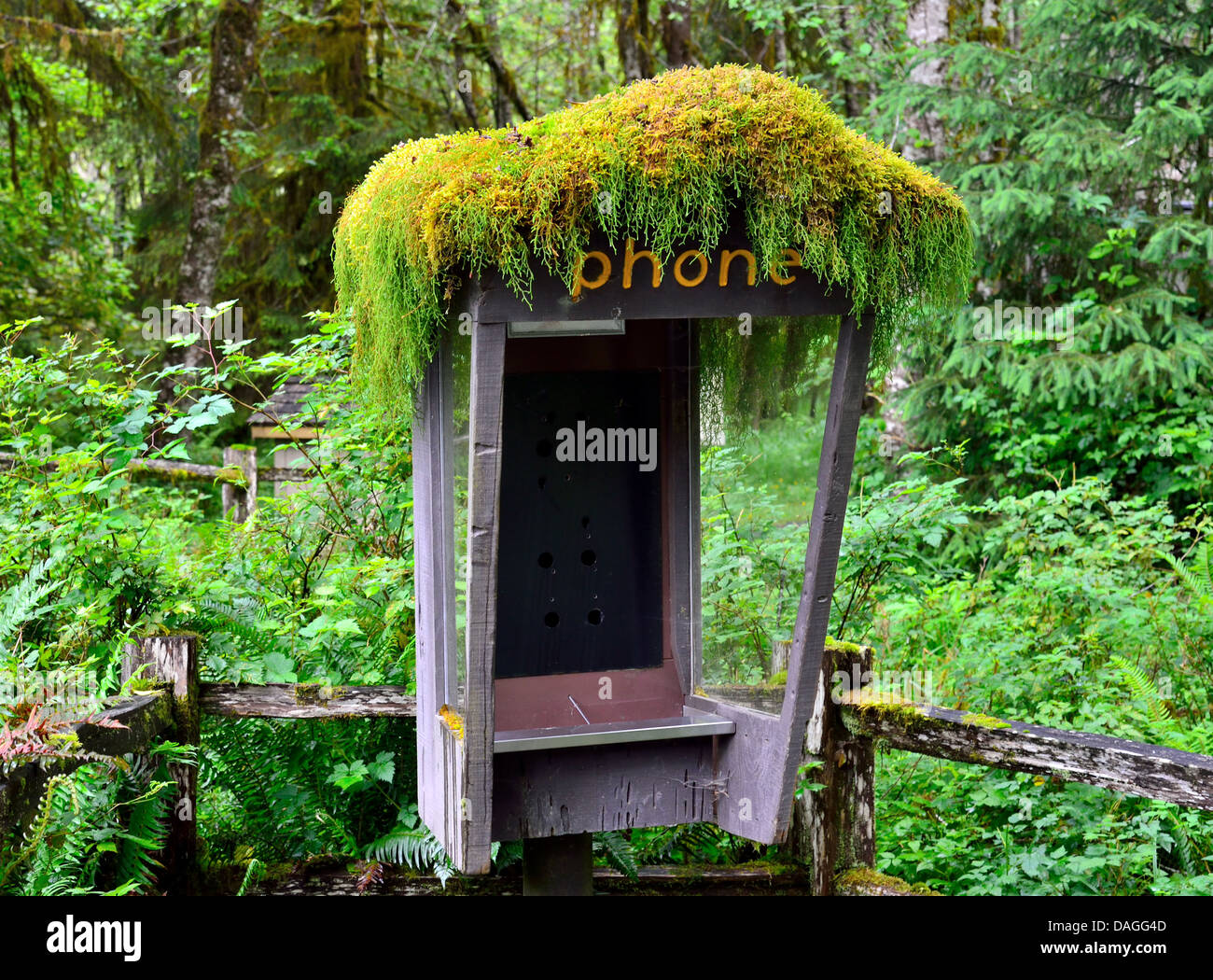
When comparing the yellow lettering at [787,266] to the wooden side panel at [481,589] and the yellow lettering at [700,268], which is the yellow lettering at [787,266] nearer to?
the yellow lettering at [700,268]

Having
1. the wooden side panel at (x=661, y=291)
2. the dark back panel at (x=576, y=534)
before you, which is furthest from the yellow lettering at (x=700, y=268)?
the dark back panel at (x=576, y=534)

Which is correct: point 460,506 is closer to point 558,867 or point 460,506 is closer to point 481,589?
point 481,589

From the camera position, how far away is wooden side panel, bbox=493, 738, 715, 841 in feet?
10.7

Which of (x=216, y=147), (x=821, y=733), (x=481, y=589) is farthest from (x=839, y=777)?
(x=216, y=147)

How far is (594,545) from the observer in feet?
12.7

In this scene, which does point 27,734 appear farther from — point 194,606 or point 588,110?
point 588,110

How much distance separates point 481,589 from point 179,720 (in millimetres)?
1715

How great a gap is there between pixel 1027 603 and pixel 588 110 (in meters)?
4.56

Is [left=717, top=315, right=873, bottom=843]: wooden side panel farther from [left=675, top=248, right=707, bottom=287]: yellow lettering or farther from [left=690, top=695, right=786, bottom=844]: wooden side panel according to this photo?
[left=675, top=248, right=707, bottom=287]: yellow lettering

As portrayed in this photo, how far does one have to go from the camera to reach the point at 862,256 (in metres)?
2.89

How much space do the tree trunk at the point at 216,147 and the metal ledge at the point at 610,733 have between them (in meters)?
10.1

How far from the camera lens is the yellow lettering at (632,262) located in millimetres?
2832

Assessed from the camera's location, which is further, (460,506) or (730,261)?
(460,506)
